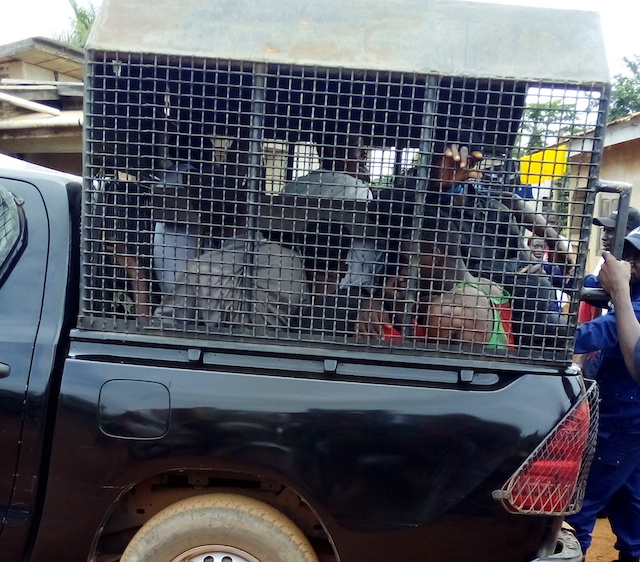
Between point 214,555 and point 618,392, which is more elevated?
point 618,392

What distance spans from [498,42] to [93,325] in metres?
1.76

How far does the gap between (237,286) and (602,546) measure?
3.12 m

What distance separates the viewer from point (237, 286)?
2.19 meters

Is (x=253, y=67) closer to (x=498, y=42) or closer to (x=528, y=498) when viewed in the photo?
(x=498, y=42)

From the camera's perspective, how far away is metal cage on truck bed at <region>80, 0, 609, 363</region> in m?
2.05

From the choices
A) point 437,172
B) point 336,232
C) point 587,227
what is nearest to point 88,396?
point 336,232

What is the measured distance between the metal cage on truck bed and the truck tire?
0.61 meters

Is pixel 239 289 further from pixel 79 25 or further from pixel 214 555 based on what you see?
pixel 79 25

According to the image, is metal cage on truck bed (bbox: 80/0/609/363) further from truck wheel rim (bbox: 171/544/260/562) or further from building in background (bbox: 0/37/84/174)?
building in background (bbox: 0/37/84/174)

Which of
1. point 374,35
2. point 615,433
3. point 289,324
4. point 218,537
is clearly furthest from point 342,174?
point 615,433

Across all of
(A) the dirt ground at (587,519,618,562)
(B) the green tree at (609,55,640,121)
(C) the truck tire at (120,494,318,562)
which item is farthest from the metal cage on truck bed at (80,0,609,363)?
(B) the green tree at (609,55,640,121)

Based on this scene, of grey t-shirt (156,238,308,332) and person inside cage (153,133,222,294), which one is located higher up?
person inside cage (153,133,222,294)

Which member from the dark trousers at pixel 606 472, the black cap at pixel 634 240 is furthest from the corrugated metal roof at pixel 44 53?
the dark trousers at pixel 606 472

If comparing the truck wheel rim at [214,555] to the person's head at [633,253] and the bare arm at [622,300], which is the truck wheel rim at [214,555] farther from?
the person's head at [633,253]
